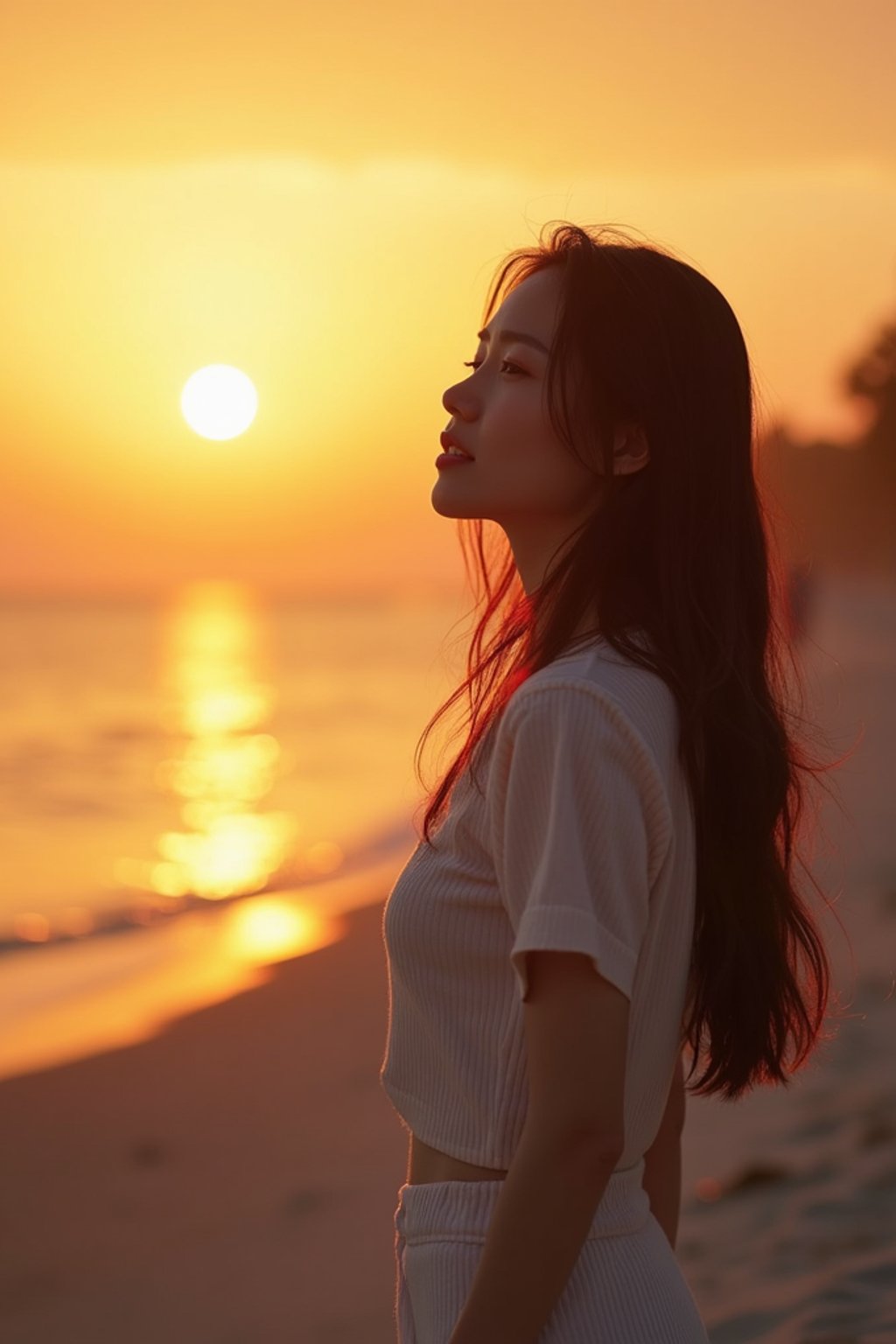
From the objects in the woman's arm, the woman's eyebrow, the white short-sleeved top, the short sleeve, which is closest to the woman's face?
the woman's eyebrow

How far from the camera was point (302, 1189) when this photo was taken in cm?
587

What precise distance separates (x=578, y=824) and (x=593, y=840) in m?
0.03

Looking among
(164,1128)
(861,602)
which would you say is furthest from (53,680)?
(861,602)

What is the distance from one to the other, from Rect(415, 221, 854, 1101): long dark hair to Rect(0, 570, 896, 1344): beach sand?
116cm

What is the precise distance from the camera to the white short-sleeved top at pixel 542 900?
59.6 inches

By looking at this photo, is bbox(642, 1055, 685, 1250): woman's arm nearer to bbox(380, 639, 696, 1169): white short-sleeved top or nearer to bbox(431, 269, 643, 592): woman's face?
→ bbox(380, 639, 696, 1169): white short-sleeved top

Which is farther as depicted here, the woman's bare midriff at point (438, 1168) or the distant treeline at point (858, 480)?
the distant treeline at point (858, 480)

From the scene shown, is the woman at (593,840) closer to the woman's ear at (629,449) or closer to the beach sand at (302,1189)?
the woman's ear at (629,449)

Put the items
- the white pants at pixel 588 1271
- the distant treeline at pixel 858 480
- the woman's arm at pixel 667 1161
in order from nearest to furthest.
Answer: the white pants at pixel 588 1271 → the woman's arm at pixel 667 1161 → the distant treeline at pixel 858 480

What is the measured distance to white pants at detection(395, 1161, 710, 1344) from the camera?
1.64 meters

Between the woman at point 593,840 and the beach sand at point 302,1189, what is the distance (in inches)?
49.8

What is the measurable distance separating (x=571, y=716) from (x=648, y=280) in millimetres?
692

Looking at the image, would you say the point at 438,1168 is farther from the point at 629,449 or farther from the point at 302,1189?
the point at 302,1189

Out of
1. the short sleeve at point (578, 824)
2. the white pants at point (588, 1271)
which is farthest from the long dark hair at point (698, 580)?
the white pants at point (588, 1271)
